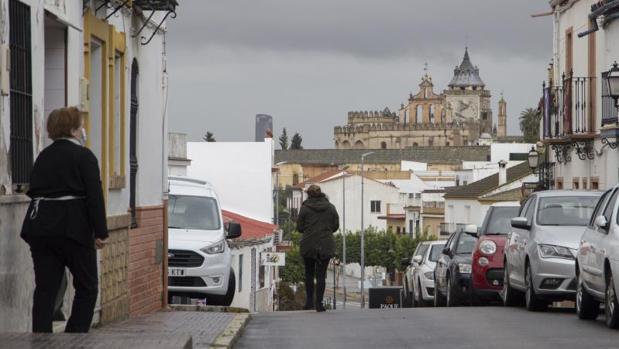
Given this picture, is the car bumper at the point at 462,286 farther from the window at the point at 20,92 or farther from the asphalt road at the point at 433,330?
the window at the point at 20,92

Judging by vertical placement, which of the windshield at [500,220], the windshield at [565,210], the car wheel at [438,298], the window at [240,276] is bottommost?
the window at [240,276]

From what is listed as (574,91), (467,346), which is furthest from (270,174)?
(467,346)

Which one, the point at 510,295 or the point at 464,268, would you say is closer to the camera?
the point at 510,295

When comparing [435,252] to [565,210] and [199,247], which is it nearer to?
[199,247]

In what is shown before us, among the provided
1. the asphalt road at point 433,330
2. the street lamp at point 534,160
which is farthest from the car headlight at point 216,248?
the street lamp at point 534,160

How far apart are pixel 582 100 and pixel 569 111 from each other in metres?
1.21

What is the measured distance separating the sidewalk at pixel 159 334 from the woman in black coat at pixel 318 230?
158 cm

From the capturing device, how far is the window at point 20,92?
43.5 ft

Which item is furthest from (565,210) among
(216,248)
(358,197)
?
(358,197)

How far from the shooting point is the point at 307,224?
22.4m

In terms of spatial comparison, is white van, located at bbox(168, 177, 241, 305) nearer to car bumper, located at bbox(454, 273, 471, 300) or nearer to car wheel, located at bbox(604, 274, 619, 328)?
car bumper, located at bbox(454, 273, 471, 300)

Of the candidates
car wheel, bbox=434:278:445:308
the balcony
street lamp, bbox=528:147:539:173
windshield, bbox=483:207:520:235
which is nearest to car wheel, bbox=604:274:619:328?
windshield, bbox=483:207:520:235

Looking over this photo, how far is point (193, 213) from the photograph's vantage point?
2588 centimetres

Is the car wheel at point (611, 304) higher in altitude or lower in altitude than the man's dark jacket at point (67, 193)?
lower
